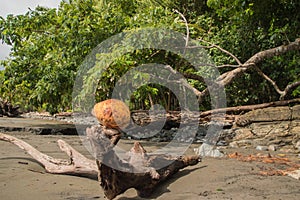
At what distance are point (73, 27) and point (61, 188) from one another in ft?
14.9

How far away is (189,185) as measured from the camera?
2.97m

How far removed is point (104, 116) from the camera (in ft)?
11.9

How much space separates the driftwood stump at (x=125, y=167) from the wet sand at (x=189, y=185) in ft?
0.40

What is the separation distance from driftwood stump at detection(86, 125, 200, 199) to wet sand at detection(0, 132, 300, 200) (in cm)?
12

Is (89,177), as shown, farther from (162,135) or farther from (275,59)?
(275,59)

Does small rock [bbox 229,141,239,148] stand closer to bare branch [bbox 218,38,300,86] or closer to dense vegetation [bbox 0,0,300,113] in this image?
bare branch [bbox 218,38,300,86]

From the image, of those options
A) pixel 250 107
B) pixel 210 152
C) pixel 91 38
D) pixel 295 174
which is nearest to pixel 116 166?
pixel 295 174

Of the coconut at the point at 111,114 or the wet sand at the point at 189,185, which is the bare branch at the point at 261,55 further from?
the coconut at the point at 111,114

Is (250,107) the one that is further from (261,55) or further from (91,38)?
(91,38)

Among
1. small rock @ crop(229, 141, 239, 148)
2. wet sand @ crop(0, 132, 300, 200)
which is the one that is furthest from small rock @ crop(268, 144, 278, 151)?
wet sand @ crop(0, 132, 300, 200)

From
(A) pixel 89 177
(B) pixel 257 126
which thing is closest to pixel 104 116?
(A) pixel 89 177

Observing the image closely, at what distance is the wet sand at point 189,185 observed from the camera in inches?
106

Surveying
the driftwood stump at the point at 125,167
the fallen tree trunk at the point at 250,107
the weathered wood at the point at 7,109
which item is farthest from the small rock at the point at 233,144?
the weathered wood at the point at 7,109

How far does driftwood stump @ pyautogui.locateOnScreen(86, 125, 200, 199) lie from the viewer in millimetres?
2422
